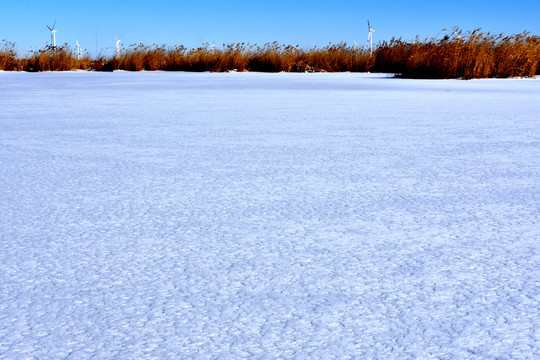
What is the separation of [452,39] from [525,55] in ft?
4.74

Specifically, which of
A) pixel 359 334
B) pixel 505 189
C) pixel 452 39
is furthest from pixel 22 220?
pixel 452 39

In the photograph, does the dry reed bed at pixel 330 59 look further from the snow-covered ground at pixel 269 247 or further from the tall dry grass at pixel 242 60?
the snow-covered ground at pixel 269 247

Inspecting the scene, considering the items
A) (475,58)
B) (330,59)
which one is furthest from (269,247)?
(330,59)

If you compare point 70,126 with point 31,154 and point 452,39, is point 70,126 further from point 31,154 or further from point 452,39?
point 452,39

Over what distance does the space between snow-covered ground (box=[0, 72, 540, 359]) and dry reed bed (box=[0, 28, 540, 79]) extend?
8847mm

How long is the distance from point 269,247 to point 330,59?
1614cm

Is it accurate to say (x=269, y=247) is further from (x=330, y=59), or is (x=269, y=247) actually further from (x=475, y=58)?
(x=330, y=59)

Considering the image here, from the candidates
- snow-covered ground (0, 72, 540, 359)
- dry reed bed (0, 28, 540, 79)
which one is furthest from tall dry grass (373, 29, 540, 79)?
snow-covered ground (0, 72, 540, 359)

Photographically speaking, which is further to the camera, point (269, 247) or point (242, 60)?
point (242, 60)

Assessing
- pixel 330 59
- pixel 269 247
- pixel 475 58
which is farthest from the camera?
pixel 330 59

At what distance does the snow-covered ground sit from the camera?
0.98 metres

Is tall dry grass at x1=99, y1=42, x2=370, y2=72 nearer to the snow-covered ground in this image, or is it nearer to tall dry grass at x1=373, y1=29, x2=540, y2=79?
tall dry grass at x1=373, y1=29, x2=540, y2=79

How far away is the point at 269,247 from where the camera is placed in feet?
4.70

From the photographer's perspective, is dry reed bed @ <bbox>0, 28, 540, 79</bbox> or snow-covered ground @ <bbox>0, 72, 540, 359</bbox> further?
dry reed bed @ <bbox>0, 28, 540, 79</bbox>
